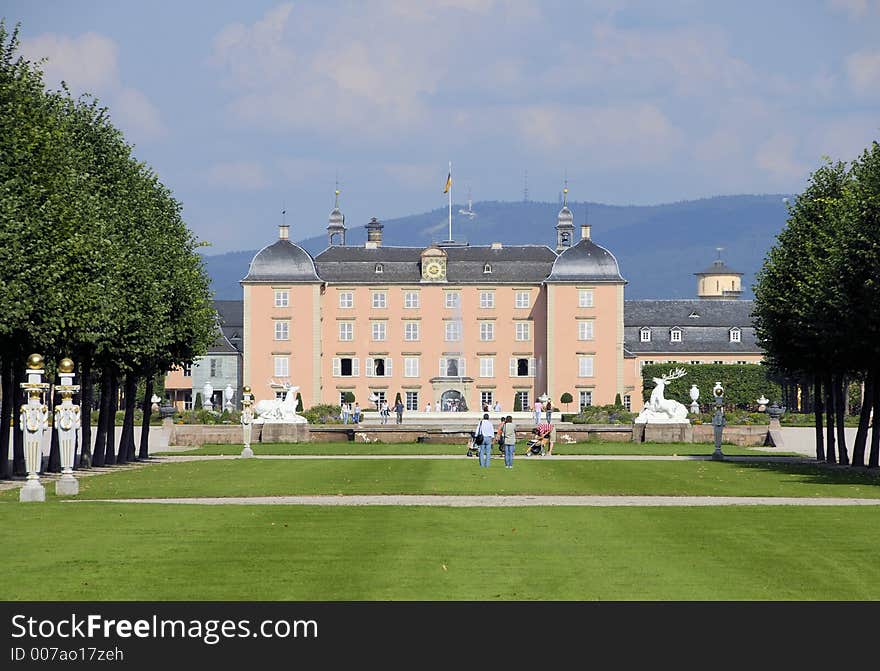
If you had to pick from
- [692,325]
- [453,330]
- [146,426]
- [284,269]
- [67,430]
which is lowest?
[146,426]

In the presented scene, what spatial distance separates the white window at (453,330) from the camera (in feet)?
467

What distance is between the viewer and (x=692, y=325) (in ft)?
531

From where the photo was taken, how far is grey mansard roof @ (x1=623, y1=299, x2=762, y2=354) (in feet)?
524

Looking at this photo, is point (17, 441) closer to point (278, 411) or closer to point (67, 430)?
point (67, 430)

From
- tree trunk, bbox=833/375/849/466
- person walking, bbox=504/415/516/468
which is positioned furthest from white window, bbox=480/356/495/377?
person walking, bbox=504/415/516/468

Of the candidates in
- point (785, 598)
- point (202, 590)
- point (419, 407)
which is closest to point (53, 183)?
point (202, 590)

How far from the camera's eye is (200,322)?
61750mm

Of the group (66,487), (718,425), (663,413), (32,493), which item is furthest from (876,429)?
(32,493)

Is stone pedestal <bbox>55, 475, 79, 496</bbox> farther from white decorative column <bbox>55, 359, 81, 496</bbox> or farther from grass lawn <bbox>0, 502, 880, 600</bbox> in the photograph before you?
grass lawn <bbox>0, 502, 880, 600</bbox>

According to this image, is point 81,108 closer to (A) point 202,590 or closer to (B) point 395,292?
(A) point 202,590

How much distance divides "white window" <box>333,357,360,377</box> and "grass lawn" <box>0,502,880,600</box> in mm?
109812

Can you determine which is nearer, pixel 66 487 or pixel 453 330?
pixel 66 487

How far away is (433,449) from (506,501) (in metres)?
35.1
